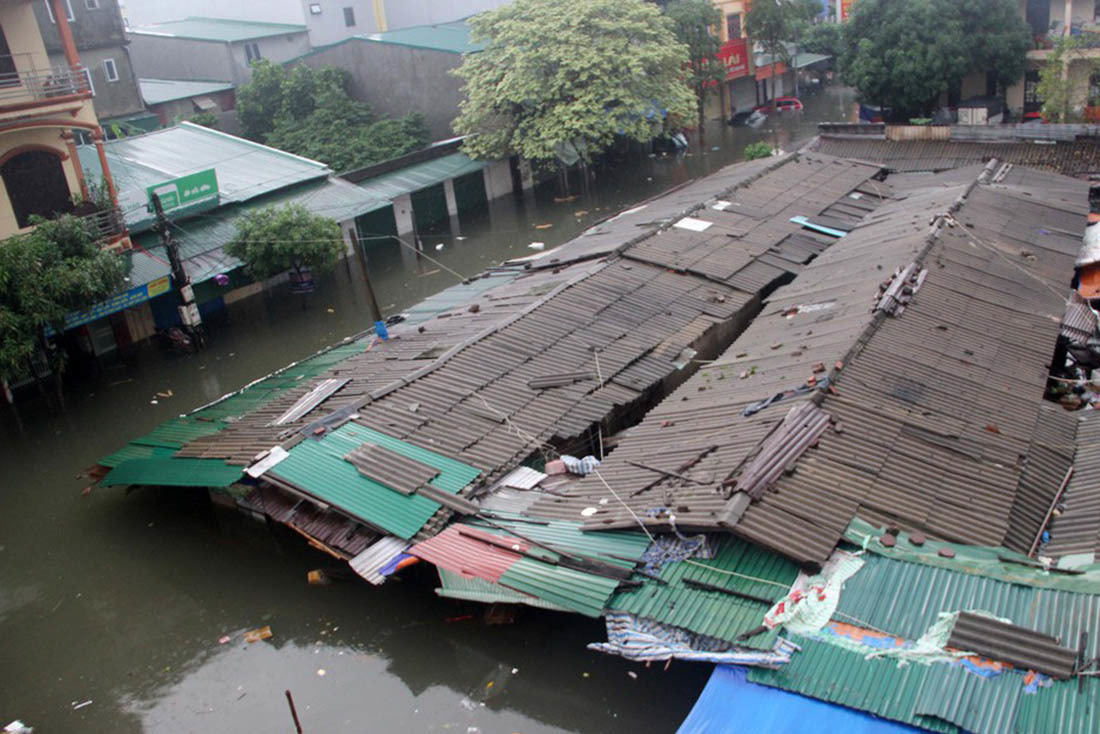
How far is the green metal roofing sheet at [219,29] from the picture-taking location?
46.7 m

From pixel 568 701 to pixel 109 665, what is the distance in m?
Answer: 7.73

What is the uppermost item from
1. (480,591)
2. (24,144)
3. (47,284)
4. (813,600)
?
(24,144)

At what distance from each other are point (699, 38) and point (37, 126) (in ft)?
114

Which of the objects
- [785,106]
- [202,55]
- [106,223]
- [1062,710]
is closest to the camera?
[1062,710]

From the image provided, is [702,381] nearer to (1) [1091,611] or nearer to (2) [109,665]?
(1) [1091,611]

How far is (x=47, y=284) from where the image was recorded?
21.9 m

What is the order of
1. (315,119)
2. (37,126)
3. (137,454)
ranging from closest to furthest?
(137,454)
(37,126)
(315,119)

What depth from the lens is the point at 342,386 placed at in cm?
1830

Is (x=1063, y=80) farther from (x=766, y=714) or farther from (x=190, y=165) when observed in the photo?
(x=766, y=714)

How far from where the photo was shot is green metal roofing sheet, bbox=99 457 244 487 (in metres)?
16.0

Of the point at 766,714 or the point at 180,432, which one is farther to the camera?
the point at 180,432

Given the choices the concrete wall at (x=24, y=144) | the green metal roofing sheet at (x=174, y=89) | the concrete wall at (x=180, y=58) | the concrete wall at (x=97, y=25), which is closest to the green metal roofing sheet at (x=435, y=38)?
the concrete wall at (x=180, y=58)

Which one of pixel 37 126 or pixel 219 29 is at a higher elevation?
pixel 219 29

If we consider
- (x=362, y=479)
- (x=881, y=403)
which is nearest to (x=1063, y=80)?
(x=881, y=403)
